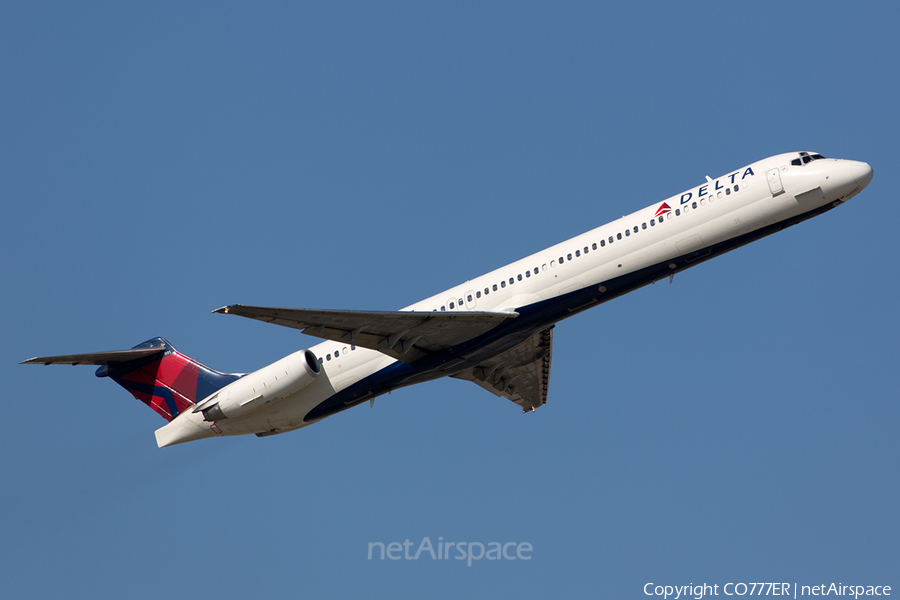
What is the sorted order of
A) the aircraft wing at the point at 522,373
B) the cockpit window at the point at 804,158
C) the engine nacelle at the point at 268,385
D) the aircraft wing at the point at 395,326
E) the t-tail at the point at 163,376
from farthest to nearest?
the t-tail at the point at 163,376, the aircraft wing at the point at 522,373, the engine nacelle at the point at 268,385, the cockpit window at the point at 804,158, the aircraft wing at the point at 395,326

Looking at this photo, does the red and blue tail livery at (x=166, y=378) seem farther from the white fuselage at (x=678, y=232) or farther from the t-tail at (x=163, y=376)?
the white fuselage at (x=678, y=232)

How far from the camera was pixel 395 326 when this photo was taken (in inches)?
928

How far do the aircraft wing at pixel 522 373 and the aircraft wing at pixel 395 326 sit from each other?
8.83ft

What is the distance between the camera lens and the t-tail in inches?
1117

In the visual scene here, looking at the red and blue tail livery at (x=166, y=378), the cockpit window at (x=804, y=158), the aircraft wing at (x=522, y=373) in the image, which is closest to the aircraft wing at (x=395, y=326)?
the aircraft wing at (x=522, y=373)

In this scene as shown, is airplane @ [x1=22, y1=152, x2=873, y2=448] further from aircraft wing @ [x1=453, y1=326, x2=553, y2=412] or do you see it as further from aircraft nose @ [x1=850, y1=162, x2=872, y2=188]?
aircraft wing @ [x1=453, y1=326, x2=553, y2=412]

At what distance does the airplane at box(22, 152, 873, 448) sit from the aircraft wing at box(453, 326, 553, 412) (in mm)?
556

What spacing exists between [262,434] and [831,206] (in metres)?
17.5

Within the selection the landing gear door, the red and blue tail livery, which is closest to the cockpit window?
the landing gear door

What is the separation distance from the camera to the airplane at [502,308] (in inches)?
892

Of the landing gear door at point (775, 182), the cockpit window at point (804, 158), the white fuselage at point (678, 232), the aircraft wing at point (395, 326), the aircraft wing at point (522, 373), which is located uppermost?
the cockpit window at point (804, 158)

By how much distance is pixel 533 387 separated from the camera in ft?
101

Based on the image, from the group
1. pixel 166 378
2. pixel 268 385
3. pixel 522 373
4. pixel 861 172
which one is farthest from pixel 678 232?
pixel 166 378

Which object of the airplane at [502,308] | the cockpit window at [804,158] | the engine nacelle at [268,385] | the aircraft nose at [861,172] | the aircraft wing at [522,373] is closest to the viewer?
the aircraft nose at [861,172]
